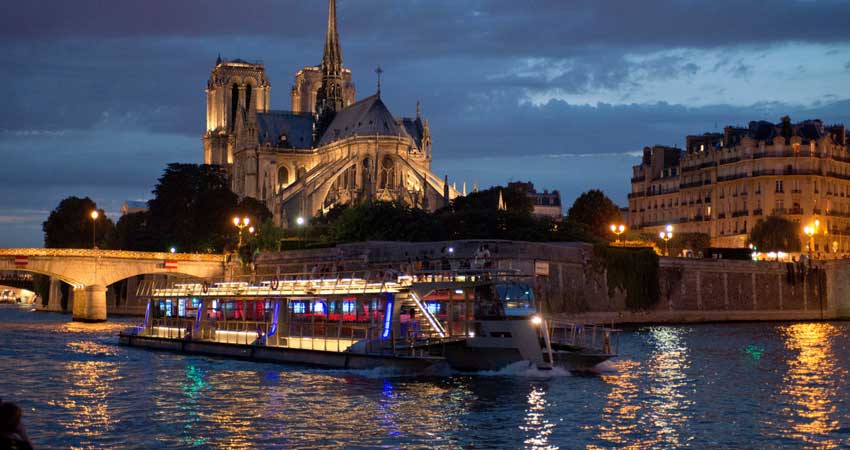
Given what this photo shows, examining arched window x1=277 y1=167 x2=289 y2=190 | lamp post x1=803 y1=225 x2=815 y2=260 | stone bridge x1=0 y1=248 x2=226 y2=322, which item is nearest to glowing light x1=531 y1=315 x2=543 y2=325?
stone bridge x1=0 y1=248 x2=226 y2=322

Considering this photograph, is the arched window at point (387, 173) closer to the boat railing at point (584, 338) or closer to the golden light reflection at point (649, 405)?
the boat railing at point (584, 338)

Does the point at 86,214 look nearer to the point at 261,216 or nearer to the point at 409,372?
the point at 261,216

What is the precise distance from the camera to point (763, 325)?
7344cm

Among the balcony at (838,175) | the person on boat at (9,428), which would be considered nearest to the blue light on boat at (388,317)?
the person on boat at (9,428)

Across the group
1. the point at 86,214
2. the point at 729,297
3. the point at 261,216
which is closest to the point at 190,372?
the point at 729,297

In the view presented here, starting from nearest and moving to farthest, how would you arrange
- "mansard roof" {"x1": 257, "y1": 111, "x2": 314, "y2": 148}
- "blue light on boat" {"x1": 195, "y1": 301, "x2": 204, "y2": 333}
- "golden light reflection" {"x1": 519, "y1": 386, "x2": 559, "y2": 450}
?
"golden light reflection" {"x1": 519, "y1": 386, "x2": 559, "y2": 450}, "blue light on boat" {"x1": 195, "y1": 301, "x2": 204, "y2": 333}, "mansard roof" {"x1": 257, "y1": 111, "x2": 314, "y2": 148}

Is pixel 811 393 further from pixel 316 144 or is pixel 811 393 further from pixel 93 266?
pixel 316 144

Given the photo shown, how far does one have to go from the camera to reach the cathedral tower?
154125mm

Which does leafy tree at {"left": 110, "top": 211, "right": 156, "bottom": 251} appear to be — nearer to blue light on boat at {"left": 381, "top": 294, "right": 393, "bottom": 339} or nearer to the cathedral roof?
the cathedral roof

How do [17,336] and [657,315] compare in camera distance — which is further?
[657,315]

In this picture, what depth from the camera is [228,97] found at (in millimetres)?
154500

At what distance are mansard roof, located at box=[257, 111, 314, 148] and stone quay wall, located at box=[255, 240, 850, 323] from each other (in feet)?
203

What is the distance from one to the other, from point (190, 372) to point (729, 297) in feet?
156

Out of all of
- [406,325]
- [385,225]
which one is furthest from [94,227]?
[406,325]
